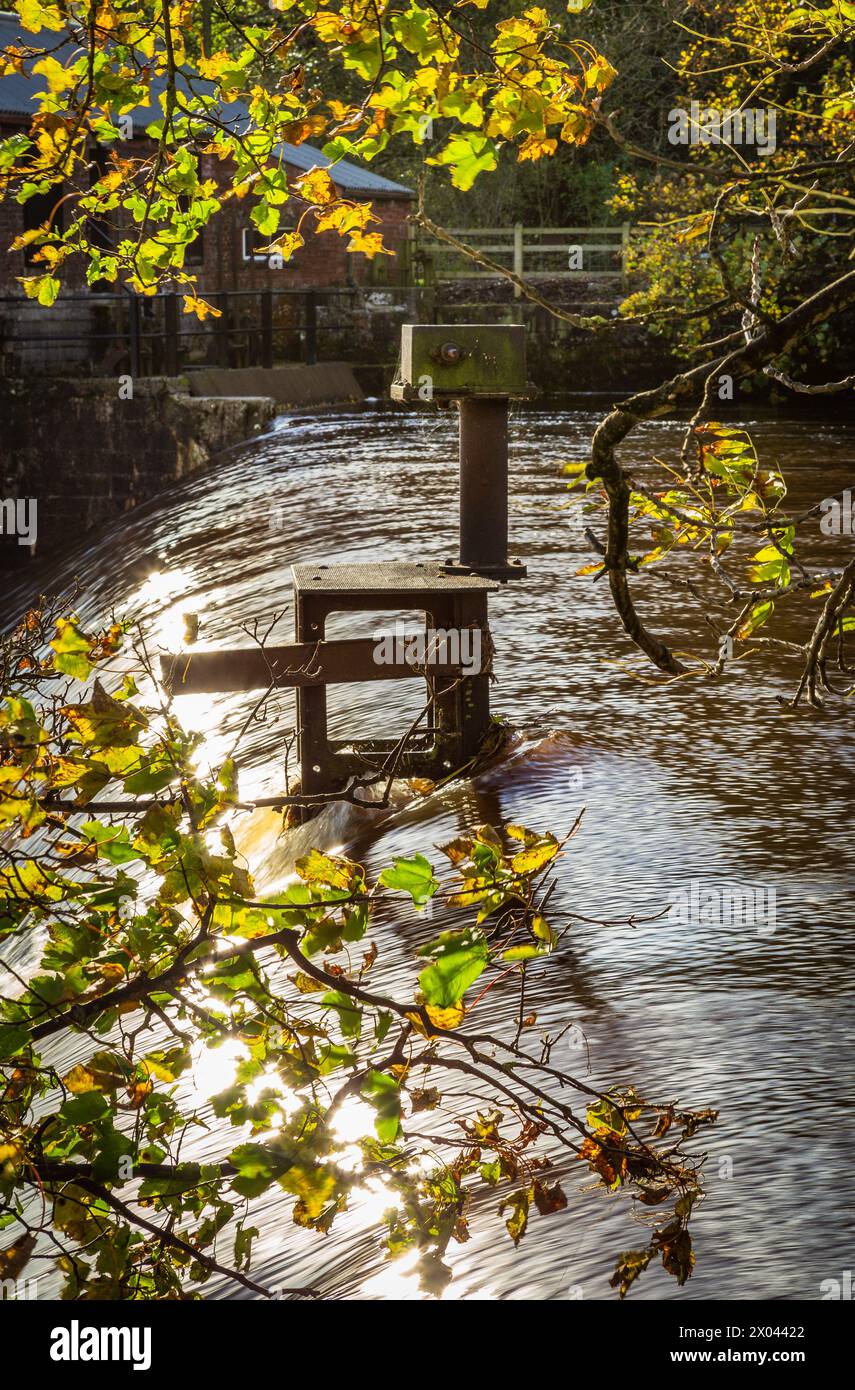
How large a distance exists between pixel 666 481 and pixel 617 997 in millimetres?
9006

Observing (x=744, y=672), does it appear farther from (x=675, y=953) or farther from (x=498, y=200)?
(x=498, y=200)

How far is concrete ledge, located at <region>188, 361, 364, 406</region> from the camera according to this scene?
65.7 ft

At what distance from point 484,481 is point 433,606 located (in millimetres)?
634

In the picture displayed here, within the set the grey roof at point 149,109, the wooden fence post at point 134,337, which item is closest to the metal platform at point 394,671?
the grey roof at point 149,109

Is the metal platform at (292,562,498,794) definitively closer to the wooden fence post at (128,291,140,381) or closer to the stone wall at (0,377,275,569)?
the stone wall at (0,377,275,569)

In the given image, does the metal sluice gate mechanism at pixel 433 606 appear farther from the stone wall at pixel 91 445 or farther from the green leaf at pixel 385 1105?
the stone wall at pixel 91 445

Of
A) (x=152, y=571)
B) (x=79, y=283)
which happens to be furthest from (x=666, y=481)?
(x=79, y=283)

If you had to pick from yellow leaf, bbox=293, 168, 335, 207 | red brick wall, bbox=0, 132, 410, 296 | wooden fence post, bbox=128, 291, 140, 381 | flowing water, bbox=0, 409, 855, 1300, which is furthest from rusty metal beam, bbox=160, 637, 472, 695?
red brick wall, bbox=0, 132, 410, 296

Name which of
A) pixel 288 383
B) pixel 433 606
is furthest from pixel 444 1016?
pixel 288 383

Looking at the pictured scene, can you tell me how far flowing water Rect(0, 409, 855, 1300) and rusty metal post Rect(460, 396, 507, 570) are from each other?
0.50 metres

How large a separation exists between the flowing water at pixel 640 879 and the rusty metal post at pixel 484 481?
504 mm

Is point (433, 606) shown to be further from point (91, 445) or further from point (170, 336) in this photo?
point (91, 445)
